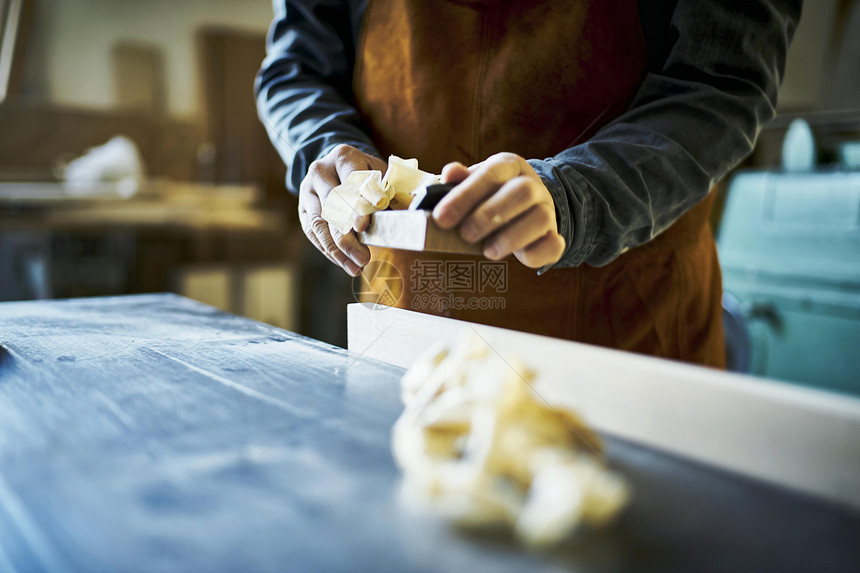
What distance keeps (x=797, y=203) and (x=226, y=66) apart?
275 cm

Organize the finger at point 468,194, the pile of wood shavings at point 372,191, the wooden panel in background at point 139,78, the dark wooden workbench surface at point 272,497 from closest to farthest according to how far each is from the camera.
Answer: the dark wooden workbench surface at point 272,497
the finger at point 468,194
the pile of wood shavings at point 372,191
the wooden panel in background at point 139,78

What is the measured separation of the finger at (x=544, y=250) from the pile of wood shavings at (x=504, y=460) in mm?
188

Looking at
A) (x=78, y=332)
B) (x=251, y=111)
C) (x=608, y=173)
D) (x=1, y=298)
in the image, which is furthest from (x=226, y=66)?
(x=608, y=173)

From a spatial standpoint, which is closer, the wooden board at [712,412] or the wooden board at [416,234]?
the wooden board at [712,412]

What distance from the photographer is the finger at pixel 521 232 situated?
559 mm

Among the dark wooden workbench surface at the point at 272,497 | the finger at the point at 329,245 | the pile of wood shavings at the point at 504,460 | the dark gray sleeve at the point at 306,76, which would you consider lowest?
the dark wooden workbench surface at the point at 272,497

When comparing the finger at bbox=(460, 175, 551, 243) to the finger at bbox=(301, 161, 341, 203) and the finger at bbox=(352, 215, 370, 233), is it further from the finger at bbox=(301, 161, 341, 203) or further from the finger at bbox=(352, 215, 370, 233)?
the finger at bbox=(301, 161, 341, 203)

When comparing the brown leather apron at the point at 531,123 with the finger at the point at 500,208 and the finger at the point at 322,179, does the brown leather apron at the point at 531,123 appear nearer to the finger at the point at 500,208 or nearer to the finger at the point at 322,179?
the finger at the point at 322,179

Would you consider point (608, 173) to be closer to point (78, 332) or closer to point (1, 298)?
point (78, 332)

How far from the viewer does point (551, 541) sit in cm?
29

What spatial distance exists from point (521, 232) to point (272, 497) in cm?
32

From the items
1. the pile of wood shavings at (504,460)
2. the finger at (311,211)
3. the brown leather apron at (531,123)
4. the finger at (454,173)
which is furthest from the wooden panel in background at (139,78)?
the pile of wood shavings at (504,460)

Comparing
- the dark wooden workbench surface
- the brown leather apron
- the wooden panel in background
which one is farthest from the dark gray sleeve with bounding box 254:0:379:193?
the wooden panel in background

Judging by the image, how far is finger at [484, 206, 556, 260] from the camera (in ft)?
1.83
